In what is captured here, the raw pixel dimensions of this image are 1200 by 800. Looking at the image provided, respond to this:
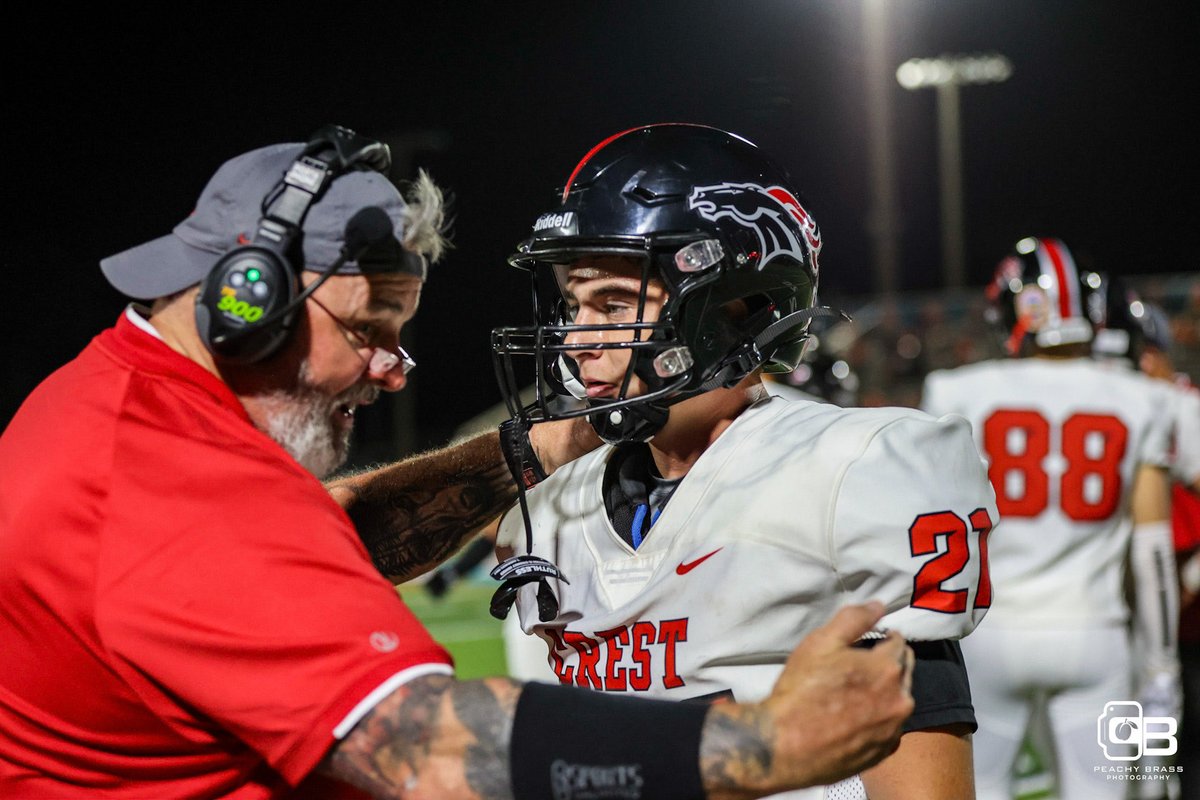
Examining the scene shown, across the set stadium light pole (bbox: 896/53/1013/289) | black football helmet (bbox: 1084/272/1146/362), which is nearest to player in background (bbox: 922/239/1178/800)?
black football helmet (bbox: 1084/272/1146/362)

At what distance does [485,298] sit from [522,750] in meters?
12.6

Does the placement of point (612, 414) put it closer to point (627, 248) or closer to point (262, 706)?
point (627, 248)

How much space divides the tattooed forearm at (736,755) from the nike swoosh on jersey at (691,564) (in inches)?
20.1

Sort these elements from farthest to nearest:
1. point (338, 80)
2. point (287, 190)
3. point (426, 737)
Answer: point (338, 80) → point (287, 190) → point (426, 737)

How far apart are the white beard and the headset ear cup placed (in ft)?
0.30

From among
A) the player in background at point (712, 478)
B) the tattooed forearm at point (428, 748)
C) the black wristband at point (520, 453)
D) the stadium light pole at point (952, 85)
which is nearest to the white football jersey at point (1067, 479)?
the player in background at point (712, 478)

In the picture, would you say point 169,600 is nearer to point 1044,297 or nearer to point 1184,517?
point 1044,297

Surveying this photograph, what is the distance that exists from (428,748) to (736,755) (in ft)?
1.17

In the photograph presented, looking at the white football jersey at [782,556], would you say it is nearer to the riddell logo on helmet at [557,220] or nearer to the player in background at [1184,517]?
the riddell logo on helmet at [557,220]

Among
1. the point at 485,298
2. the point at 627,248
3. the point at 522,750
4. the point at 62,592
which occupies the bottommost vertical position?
the point at 485,298

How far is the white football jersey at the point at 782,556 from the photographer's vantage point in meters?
1.79

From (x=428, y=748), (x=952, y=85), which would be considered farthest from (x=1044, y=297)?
(x=952, y=85)

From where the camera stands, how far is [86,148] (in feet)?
13.0

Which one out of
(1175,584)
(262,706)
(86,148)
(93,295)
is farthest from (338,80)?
(262,706)
